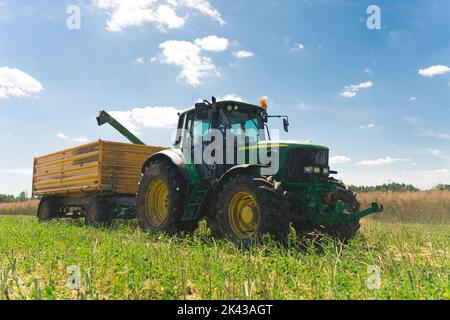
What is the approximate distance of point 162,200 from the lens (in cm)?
773

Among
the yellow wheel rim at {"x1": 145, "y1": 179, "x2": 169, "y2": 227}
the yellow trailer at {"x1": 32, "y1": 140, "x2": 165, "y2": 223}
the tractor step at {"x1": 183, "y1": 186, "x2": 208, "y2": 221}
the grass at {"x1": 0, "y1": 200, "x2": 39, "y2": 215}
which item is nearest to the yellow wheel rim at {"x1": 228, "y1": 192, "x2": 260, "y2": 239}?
the tractor step at {"x1": 183, "y1": 186, "x2": 208, "y2": 221}

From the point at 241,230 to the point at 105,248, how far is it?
6.54 feet

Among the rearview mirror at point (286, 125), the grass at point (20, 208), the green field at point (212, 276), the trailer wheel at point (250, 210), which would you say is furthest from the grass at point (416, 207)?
the grass at point (20, 208)

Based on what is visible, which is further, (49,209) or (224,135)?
(49,209)

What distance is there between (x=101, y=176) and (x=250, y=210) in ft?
17.1

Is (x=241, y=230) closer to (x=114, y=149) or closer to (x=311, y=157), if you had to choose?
(x=311, y=157)

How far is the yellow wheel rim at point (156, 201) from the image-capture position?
764cm

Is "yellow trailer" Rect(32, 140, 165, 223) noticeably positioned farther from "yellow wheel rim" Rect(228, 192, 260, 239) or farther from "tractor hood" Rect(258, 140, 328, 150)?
"tractor hood" Rect(258, 140, 328, 150)

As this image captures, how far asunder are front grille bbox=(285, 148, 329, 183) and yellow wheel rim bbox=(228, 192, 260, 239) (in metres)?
0.77

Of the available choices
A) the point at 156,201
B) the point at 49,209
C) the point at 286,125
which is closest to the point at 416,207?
the point at 286,125

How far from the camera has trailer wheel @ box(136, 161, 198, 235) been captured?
22.4ft

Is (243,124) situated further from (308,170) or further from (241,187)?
(241,187)

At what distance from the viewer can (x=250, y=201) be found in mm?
5816
